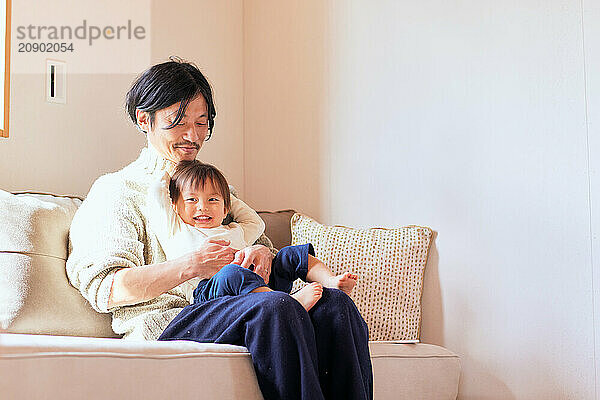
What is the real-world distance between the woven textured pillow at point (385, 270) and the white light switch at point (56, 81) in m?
0.89

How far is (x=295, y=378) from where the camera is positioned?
53.9 inches

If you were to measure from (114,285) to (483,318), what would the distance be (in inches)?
42.0

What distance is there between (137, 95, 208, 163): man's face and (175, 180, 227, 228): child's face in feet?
0.60

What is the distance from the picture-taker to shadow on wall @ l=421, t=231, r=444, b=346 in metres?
2.24

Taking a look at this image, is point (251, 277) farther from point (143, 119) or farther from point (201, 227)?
point (143, 119)

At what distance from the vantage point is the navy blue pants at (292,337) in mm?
1368

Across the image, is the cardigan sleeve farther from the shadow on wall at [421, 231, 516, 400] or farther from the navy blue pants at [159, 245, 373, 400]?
the shadow on wall at [421, 231, 516, 400]

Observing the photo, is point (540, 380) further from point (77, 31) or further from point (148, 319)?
point (77, 31)

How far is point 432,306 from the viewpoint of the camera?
7.38ft

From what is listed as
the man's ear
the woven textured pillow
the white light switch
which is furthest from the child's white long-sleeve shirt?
the white light switch

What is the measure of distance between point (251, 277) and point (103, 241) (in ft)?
1.22

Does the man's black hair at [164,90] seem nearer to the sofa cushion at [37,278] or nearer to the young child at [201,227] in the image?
the young child at [201,227]

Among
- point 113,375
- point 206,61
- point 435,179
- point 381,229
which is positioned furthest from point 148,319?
point 206,61

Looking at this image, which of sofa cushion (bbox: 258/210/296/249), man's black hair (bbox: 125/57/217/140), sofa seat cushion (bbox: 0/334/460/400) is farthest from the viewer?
sofa cushion (bbox: 258/210/296/249)
